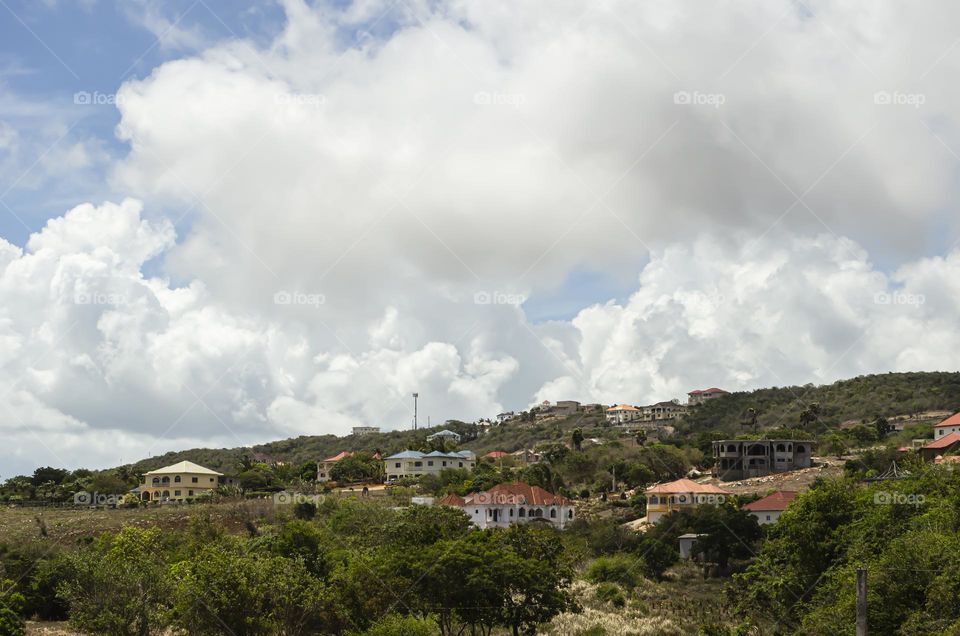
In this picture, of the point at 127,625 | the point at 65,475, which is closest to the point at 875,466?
the point at 127,625

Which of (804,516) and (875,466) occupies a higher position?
(875,466)

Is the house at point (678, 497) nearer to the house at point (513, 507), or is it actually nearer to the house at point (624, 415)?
the house at point (513, 507)

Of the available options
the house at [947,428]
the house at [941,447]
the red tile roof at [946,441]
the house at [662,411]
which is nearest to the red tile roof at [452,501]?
the house at [941,447]

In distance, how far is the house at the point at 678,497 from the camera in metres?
85.9

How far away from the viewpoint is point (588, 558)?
77.1 metres

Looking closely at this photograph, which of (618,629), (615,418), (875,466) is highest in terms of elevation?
(615,418)

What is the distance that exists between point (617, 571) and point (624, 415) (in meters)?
125

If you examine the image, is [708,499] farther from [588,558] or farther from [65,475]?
[65,475]

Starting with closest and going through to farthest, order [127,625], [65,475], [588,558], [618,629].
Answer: [127,625], [618,629], [588,558], [65,475]

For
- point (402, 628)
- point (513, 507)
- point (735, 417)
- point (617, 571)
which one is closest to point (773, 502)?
point (617, 571)

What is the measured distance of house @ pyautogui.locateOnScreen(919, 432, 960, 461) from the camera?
8694 cm

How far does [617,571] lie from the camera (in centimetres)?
6988

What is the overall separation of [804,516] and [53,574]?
4230cm

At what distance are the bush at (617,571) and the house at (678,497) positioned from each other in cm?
1328
